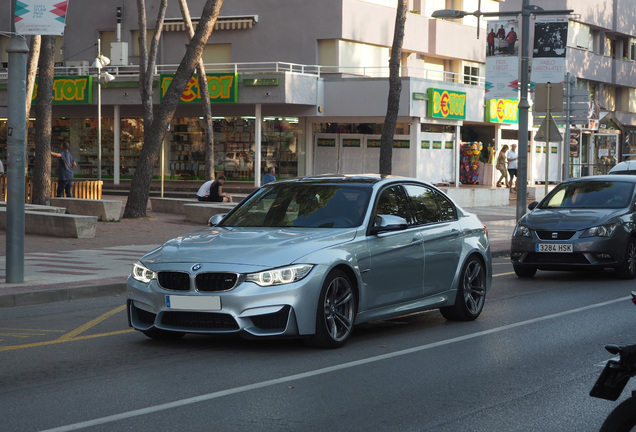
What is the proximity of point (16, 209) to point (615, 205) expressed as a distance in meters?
8.79

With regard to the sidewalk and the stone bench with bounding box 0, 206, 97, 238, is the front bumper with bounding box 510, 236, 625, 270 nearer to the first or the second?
the sidewalk

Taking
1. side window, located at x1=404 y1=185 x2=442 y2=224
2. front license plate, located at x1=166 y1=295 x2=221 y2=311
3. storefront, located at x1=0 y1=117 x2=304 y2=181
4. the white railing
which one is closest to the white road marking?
front license plate, located at x1=166 y1=295 x2=221 y2=311

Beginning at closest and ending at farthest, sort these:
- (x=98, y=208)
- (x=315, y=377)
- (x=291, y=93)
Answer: (x=315, y=377)
(x=98, y=208)
(x=291, y=93)

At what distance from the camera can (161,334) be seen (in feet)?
30.6

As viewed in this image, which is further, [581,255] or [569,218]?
[569,218]

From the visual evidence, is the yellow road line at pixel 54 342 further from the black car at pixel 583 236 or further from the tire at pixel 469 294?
the black car at pixel 583 236

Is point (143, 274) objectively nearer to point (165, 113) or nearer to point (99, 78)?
point (165, 113)

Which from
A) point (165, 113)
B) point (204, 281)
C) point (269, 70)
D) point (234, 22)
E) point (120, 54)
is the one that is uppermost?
point (234, 22)

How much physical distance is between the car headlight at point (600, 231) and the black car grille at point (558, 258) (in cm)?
33

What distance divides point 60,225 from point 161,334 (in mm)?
12232

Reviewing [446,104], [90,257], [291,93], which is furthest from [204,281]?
[446,104]

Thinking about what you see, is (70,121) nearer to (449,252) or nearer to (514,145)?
(514,145)

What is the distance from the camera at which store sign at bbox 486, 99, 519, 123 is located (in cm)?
4556

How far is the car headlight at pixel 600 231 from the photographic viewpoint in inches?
610
